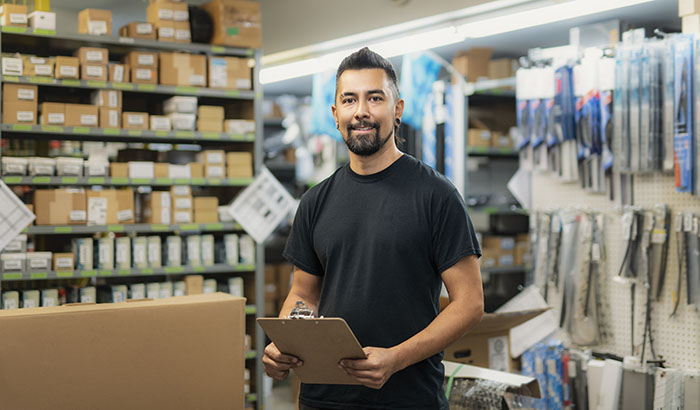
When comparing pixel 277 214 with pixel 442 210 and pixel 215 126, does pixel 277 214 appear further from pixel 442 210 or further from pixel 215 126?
pixel 442 210

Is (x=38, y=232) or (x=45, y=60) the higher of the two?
(x=45, y=60)

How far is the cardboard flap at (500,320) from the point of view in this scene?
126 inches

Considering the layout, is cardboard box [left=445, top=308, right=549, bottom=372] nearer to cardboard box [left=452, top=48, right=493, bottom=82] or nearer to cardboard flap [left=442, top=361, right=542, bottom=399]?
cardboard flap [left=442, top=361, right=542, bottom=399]

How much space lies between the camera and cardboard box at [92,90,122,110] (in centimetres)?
466

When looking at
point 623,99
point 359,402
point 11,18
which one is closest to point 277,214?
point 11,18

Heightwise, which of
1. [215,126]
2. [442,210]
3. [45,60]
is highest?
[45,60]

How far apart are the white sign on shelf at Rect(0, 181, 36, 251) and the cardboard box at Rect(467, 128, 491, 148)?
3381mm

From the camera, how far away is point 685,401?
376 centimetres

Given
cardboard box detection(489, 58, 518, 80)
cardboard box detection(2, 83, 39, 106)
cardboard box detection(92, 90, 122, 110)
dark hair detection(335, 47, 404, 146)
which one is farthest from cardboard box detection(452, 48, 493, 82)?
dark hair detection(335, 47, 404, 146)

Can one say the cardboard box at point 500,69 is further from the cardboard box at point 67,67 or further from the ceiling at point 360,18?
the cardboard box at point 67,67

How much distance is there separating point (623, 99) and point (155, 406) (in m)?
3.01

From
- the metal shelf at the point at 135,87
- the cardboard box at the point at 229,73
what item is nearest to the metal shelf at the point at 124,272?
the metal shelf at the point at 135,87

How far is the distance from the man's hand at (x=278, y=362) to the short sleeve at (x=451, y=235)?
467 mm

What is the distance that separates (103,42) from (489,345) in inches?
120
